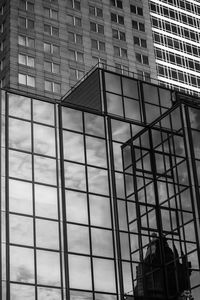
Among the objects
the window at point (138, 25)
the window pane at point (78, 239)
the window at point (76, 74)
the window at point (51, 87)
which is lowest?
the window pane at point (78, 239)

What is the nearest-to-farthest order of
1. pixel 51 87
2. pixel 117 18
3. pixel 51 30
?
pixel 51 87 → pixel 51 30 → pixel 117 18

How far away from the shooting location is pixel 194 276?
134ft

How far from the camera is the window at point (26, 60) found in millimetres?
86250

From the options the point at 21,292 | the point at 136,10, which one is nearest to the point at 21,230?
the point at 21,292

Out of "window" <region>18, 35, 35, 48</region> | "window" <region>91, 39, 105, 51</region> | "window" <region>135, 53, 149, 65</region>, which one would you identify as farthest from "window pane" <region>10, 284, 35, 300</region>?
"window" <region>135, 53, 149, 65</region>

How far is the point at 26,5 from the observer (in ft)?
299

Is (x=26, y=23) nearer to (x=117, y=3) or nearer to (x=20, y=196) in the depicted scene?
(x=117, y=3)

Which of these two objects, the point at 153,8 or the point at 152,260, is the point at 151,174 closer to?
the point at 152,260

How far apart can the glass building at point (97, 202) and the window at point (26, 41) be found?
1634 inches

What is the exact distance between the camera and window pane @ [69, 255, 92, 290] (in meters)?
40.3

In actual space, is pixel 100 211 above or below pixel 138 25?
below

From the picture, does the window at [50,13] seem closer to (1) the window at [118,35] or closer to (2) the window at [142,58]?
(1) the window at [118,35]

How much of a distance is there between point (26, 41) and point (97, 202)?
48626mm

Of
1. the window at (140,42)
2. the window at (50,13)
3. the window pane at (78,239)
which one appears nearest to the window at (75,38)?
the window at (50,13)
